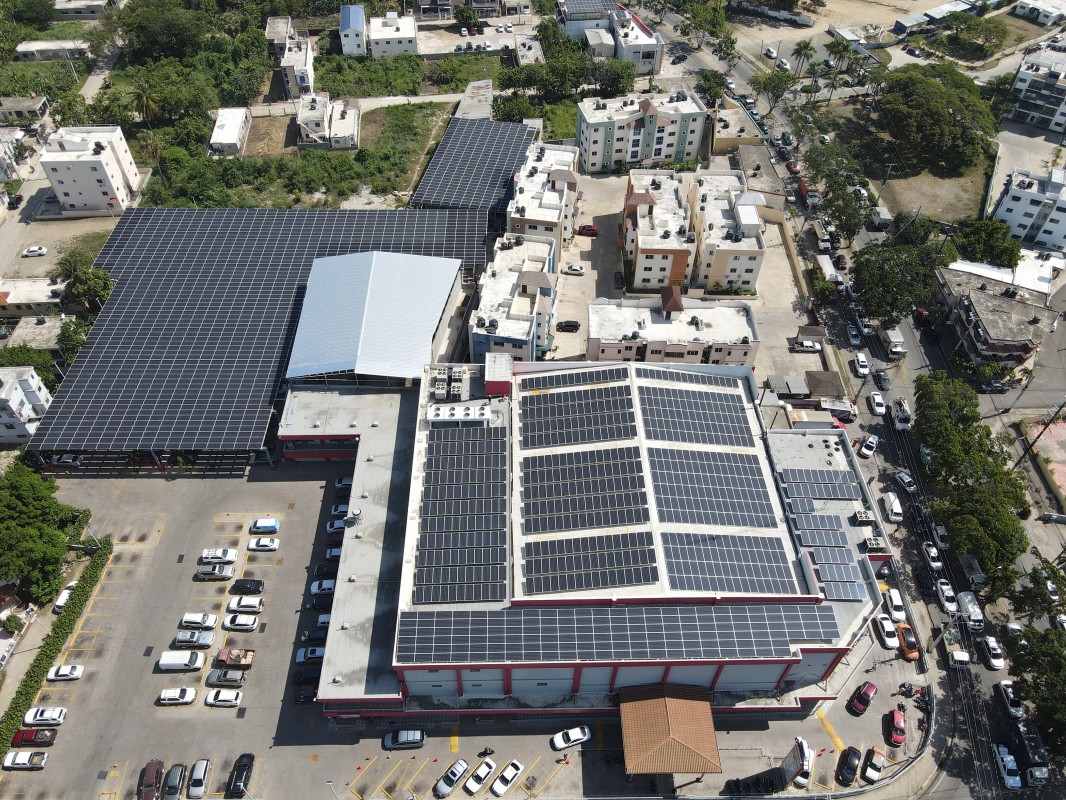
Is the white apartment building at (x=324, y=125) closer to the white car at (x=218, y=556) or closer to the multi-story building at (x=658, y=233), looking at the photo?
the multi-story building at (x=658, y=233)

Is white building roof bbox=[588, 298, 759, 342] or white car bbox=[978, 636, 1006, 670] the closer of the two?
white car bbox=[978, 636, 1006, 670]

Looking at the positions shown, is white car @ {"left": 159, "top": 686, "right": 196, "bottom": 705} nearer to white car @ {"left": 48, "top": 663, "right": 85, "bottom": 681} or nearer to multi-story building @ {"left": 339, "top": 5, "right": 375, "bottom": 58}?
white car @ {"left": 48, "top": 663, "right": 85, "bottom": 681}

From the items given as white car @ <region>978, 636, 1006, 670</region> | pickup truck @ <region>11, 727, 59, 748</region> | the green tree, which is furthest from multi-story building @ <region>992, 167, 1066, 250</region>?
pickup truck @ <region>11, 727, 59, 748</region>

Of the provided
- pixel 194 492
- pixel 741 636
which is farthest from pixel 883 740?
pixel 194 492

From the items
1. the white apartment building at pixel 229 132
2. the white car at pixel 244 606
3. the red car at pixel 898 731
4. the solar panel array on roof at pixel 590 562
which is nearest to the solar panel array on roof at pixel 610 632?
the solar panel array on roof at pixel 590 562

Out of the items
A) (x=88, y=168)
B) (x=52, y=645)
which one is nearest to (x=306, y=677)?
(x=52, y=645)
